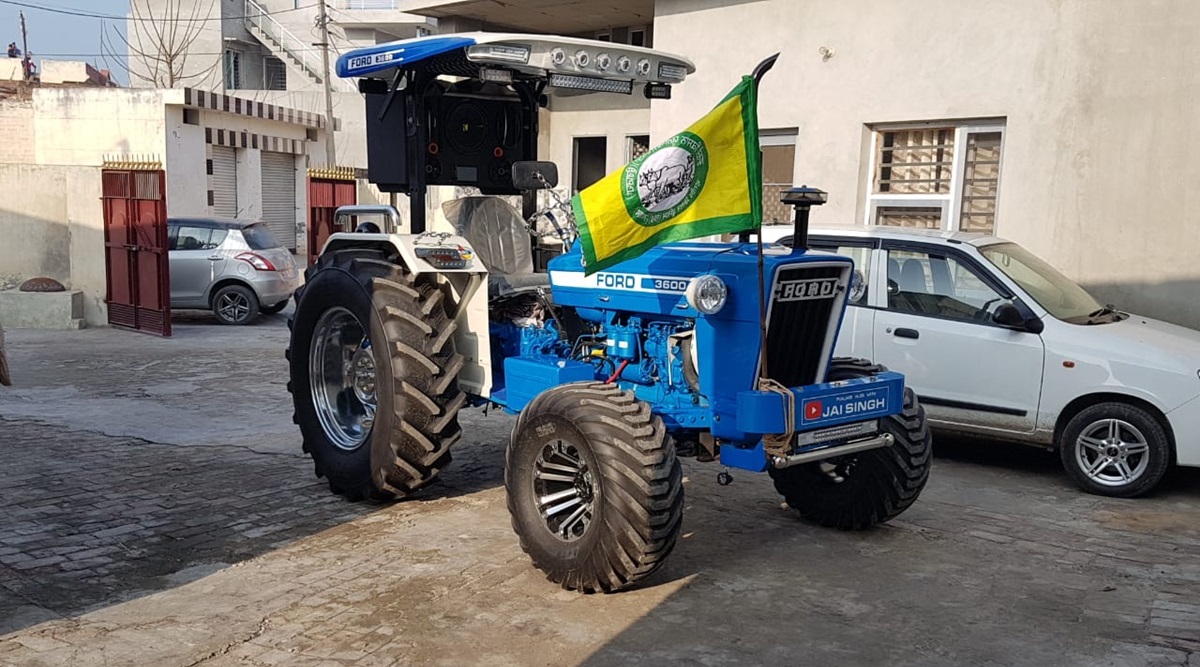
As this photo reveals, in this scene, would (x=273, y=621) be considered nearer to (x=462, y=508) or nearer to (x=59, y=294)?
(x=462, y=508)

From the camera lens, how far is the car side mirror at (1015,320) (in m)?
7.26

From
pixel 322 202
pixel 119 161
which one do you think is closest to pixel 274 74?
pixel 322 202

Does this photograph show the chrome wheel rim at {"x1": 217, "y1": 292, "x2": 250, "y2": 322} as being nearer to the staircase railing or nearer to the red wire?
the red wire

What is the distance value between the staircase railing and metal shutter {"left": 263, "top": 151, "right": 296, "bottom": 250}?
29.7 ft

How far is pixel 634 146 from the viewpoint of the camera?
15.0m

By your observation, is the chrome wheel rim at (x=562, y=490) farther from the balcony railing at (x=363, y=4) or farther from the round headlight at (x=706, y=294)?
the balcony railing at (x=363, y=4)

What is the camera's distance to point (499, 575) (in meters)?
5.07

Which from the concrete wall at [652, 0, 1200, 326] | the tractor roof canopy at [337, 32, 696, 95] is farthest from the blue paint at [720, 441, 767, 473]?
the concrete wall at [652, 0, 1200, 326]

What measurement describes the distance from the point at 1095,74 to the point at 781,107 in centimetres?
345

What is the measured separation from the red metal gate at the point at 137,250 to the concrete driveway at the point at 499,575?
5934 millimetres

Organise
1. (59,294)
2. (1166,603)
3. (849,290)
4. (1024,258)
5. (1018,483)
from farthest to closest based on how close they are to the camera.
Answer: (59,294)
(1024,258)
(1018,483)
(849,290)
(1166,603)

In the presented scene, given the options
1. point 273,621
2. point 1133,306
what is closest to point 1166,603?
point 273,621

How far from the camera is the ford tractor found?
15.5 ft

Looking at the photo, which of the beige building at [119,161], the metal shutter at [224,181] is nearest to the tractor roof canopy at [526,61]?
the beige building at [119,161]
